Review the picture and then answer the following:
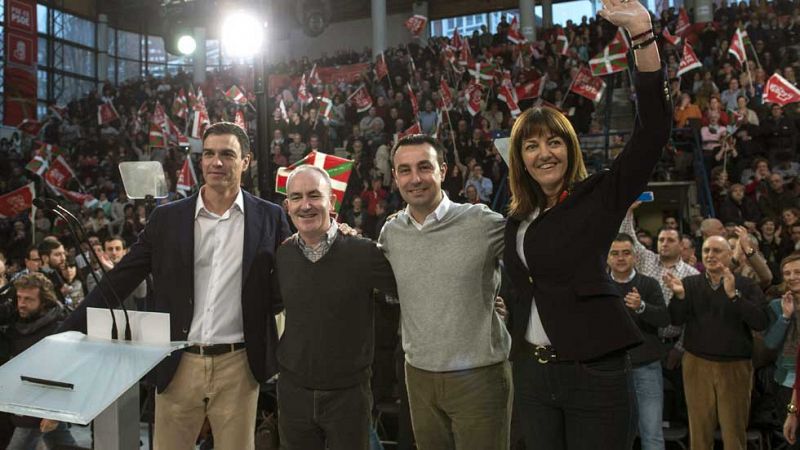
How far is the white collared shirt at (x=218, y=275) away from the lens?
8.66ft

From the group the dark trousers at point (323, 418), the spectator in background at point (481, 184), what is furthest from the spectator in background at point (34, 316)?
the spectator in background at point (481, 184)

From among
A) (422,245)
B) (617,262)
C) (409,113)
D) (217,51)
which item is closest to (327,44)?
(217,51)

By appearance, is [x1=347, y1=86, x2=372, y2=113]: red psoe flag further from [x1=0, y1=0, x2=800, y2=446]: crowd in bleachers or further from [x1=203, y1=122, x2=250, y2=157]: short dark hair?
[x1=203, y1=122, x2=250, y2=157]: short dark hair

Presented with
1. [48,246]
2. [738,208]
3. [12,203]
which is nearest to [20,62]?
[12,203]

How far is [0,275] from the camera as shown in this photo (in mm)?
5934

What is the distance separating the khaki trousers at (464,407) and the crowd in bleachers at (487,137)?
10.4ft

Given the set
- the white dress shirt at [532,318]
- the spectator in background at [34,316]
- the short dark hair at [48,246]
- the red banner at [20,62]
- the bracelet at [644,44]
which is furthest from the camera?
the red banner at [20,62]

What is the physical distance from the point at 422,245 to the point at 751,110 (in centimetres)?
860

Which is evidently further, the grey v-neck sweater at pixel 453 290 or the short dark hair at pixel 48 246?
the short dark hair at pixel 48 246

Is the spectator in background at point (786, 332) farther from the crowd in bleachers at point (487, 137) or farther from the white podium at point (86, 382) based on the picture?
the white podium at point (86, 382)

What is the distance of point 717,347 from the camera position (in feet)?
13.9

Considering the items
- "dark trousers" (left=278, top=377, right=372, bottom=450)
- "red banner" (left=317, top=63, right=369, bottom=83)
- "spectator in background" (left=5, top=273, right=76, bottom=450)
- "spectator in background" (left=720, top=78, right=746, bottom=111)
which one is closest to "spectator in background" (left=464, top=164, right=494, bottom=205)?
"spectator in background" (left=720, top=78, right=746, bottom=111)

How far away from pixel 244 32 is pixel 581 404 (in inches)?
179

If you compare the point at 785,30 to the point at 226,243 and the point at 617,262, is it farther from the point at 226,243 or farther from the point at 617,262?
the point at 226,243
